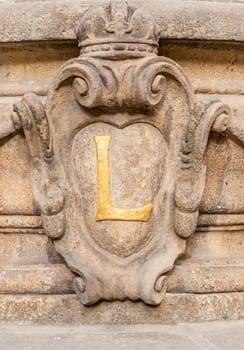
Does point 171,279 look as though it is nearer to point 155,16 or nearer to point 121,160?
point 121,160

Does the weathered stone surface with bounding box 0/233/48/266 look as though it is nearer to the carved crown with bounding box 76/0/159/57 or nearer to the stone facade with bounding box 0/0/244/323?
the stone facade with bounding box 0/0/244/323

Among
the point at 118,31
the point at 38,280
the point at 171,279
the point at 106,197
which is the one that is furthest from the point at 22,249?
the point at 118,31

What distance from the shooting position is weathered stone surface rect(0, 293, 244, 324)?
262 cm

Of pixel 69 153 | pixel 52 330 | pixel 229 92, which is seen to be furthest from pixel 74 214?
pixel 229 92

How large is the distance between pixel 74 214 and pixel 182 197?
324 mm

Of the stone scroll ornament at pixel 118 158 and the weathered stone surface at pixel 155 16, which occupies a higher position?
the weathered stone surface at pixel 155 16

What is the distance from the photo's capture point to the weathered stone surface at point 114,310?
2.62 m

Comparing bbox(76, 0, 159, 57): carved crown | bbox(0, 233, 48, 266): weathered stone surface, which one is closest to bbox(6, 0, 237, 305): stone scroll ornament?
bbox(76, 0, 159, 57): carved crown

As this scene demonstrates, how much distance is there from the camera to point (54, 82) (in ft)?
8.46

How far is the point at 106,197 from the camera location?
2596 millimetres

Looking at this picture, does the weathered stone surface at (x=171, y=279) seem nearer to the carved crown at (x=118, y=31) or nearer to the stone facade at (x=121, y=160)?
the stone facade at (x=121, y=160)

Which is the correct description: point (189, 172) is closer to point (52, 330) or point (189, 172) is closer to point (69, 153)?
point (69, 153)

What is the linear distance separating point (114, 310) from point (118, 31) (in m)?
0.81

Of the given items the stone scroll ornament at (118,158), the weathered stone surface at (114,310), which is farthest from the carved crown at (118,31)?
the weathered stone surface at (114,310)
